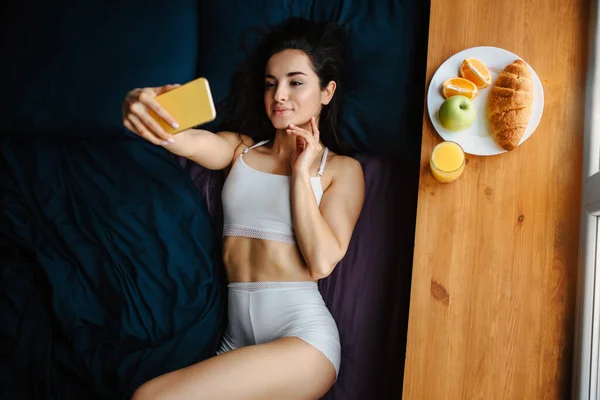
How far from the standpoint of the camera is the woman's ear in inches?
60.5

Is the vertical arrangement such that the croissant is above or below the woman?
→ above

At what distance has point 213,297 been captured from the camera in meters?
1.52

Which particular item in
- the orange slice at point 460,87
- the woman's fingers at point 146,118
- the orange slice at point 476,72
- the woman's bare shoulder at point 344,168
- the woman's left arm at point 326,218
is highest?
the orange slice at point 476,72

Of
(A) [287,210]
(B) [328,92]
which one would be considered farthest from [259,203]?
(B) [328,92]

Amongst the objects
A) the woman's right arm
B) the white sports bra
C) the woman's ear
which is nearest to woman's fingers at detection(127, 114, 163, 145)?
the woman's right arm

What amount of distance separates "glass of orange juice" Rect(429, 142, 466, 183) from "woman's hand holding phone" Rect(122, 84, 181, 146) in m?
0.67

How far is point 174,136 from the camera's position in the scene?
1.36m

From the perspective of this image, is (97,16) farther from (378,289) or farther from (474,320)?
(474,320)

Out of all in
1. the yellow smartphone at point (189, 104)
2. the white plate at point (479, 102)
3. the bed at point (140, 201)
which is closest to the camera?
the yellow smartphone at point (189, 104)

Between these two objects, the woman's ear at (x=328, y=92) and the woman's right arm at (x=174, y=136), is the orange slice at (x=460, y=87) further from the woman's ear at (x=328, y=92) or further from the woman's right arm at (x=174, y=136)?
the woman's right arm at (x=174, y=136)

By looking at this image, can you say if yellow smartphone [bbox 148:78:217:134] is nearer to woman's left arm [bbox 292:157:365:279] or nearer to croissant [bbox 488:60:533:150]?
woman's left arm [bbox 292:157:365:279]

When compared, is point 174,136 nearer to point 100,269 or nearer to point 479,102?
point 100,269

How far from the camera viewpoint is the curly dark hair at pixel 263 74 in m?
1.53

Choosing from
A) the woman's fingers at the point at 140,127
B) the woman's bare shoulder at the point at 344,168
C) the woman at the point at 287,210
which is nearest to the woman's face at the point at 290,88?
the woman at the point at 287,210
